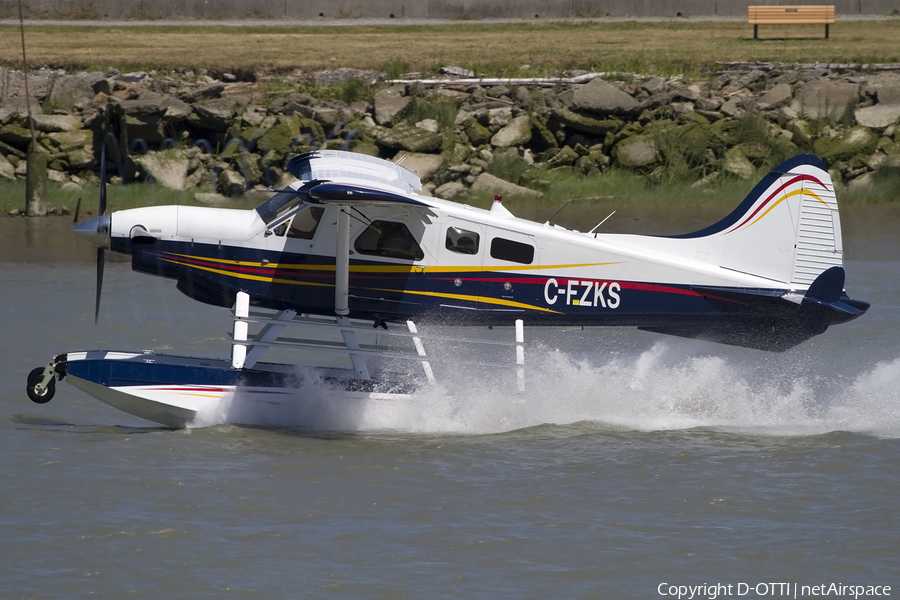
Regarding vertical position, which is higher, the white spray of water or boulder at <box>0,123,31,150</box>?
boulder at <box>0,123,31,150</box>

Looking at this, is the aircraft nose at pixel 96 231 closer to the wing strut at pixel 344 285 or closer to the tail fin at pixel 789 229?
the wing strut at pixel 344 285

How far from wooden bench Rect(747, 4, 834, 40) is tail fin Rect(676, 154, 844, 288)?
21.0 meters

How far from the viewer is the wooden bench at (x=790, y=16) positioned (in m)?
30.7

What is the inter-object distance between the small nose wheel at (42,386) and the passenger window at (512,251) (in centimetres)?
423

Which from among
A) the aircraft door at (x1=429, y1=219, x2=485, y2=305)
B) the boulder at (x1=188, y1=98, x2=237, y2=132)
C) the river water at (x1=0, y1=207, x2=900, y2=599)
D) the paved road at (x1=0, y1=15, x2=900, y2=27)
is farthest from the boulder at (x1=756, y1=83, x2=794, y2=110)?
the aircraft door at (x1=429, y1=219, x2=485, y2=305)

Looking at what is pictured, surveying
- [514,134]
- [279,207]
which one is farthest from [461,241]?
[514,134]

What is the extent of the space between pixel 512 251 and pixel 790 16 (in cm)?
2320

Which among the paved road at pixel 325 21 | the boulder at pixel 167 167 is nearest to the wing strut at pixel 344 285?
the boulder at pixel 167 167

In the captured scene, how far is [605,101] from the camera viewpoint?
22.9 metres

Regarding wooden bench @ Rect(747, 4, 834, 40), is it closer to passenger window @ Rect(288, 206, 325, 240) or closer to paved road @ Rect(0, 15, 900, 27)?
paved road @ Rect(0, 15, 900, 27)

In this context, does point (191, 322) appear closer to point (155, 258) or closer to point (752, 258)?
point (155, 258)

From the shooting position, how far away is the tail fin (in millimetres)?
10688

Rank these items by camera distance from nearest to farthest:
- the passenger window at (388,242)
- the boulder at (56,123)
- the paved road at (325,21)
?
the passenger window at (388,242) < the boulder at (56,123) < the paved road at (325,21)

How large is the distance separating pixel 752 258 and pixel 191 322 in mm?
7395
